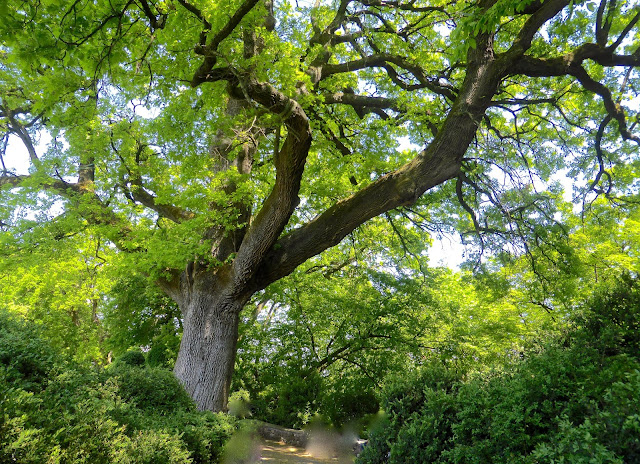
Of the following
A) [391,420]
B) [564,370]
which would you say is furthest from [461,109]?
[391,420]

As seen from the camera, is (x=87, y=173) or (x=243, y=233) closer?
(x=243, y=233)

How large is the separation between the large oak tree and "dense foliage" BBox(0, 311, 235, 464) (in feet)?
6.14

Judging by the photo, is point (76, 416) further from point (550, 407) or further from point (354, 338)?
point (354, 338)

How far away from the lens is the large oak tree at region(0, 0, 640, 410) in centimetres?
544

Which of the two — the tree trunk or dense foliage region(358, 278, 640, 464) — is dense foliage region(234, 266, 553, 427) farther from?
dense foliage region(358, 278, 640, 464)

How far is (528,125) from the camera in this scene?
840 cm

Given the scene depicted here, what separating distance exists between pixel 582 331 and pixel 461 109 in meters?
3.33

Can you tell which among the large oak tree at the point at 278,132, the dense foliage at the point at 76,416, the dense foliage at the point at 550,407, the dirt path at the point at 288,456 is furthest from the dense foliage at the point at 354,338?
the dense foliage at the point at 76,416

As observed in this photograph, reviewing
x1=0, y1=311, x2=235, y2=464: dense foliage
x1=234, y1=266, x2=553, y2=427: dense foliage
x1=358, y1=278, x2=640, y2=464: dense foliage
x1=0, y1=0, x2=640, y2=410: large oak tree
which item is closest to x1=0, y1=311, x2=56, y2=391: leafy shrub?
x1=0, y1=311, x2=235, y2=464: dense foliage

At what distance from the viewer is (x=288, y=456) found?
888cm

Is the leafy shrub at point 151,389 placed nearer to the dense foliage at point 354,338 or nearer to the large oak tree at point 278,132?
the large oak tree at point 278,132

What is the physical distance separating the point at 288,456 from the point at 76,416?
24.2 feet

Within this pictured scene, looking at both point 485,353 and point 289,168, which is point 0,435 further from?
point 485,353

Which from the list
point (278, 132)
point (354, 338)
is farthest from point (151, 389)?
point (354, 338)
